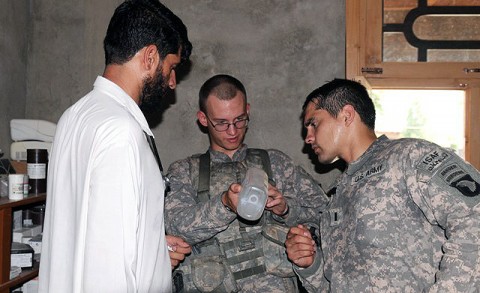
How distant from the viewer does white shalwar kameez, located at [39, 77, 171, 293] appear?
125 centimetres

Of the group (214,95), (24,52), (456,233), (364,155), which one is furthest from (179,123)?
(456,233)

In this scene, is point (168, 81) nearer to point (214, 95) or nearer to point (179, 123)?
point (214, 95)

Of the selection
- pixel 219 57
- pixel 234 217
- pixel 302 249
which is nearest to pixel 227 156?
pixel 234 217

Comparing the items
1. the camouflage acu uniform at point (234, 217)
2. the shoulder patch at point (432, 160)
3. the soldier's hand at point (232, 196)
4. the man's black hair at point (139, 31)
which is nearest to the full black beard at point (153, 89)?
the man's black hair at point (139, 31)

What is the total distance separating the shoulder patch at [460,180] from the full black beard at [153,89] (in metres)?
0.89

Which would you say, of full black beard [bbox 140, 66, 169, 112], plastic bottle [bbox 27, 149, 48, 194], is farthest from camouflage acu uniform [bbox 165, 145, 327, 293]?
full black beard [bbox 140, 66, 169, 112]

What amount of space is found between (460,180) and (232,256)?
1.12 meters

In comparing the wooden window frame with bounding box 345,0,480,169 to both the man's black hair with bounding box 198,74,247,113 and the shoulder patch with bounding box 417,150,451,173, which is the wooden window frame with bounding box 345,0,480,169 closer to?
the man's black hair with bounding box 198,74,247,113

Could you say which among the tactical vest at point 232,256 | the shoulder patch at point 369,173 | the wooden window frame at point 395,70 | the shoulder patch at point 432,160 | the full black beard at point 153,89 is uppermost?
the wooden window frame at point 395,70

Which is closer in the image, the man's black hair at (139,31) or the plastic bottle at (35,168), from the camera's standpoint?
the man's black hair at (139,31)

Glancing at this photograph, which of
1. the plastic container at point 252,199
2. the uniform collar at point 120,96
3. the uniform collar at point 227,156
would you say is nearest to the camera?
the uniform collar at point 120,96

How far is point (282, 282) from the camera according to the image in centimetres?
237

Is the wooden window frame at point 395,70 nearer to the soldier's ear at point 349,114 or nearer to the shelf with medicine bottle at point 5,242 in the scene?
the soldier's ear at point 349,114

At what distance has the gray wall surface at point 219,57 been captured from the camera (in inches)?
127
